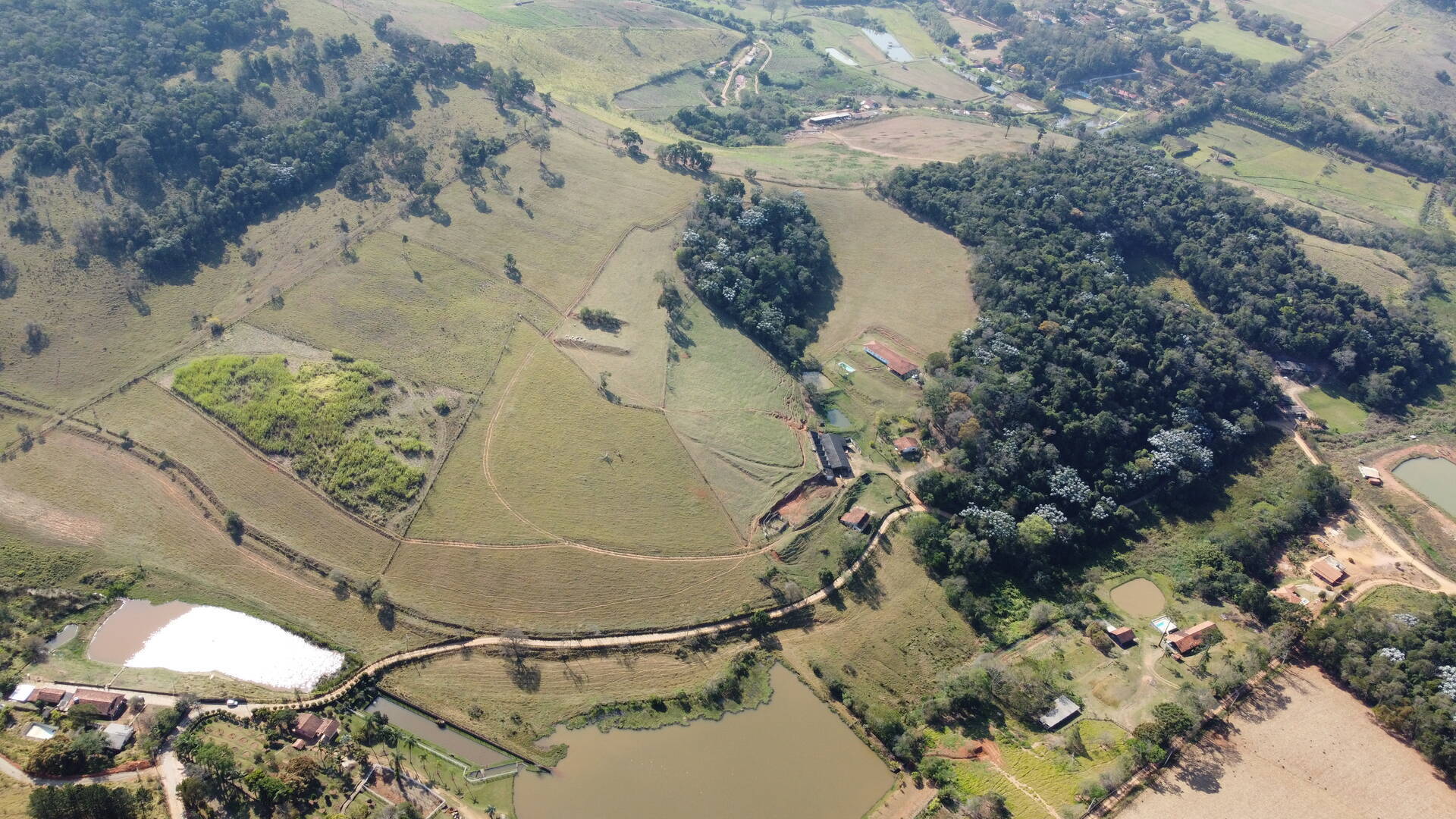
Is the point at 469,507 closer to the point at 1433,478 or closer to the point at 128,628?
the point at 128,628

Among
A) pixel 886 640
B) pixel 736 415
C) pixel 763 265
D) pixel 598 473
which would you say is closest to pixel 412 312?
pixel 598 473

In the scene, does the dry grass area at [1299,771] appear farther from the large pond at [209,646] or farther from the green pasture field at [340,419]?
the green pasture field at [340,419]

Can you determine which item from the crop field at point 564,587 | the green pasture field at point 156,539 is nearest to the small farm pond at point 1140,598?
the crop field at point 564,587

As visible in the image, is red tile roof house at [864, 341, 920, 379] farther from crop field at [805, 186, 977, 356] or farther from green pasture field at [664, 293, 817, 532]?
green pasture field at [664, 293, 817, 532]

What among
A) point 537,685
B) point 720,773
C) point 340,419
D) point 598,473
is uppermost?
point 598,473

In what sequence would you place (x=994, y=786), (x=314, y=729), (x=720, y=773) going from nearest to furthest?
1. (x=994, y=786)
2. (x=314, y=729)
3. (x=720, y=773)

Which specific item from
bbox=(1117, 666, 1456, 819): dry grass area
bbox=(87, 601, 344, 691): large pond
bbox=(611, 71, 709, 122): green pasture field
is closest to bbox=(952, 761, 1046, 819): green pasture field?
bbox=(1117, 666, 1456, 819): dry grass area

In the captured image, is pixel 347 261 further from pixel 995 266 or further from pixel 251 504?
pixel 995 266
